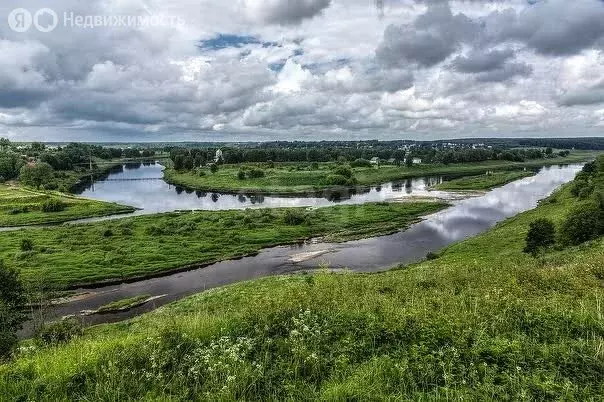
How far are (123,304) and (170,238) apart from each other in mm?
29782

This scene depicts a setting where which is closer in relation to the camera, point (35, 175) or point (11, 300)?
point (11, 300)

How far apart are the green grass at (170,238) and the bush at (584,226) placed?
34.4 m

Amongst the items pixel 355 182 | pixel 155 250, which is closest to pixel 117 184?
pixel 355 182

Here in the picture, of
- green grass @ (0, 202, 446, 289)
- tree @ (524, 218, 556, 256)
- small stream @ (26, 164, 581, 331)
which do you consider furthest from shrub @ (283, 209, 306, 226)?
tree @ (524, 218, 556, 256)

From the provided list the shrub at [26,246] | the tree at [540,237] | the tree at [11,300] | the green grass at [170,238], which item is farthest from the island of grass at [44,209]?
the tree at [540,237]

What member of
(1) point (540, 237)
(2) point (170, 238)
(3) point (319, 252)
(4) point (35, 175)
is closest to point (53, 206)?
(4) point (35, 175)

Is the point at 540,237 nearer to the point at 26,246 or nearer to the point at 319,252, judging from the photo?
the point at 319,252

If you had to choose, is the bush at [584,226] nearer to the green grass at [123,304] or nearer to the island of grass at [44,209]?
the green grass at [123,304]

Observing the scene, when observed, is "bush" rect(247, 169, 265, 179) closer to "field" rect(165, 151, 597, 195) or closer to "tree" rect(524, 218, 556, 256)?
"field" rect(165, 151, 597, 195)

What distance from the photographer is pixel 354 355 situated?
29.3 ft

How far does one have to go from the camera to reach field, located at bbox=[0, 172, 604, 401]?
7539 mm

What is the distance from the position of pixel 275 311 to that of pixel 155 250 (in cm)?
5428

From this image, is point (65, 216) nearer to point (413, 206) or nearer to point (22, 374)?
point (413, 206)

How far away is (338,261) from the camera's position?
55.8 meters
